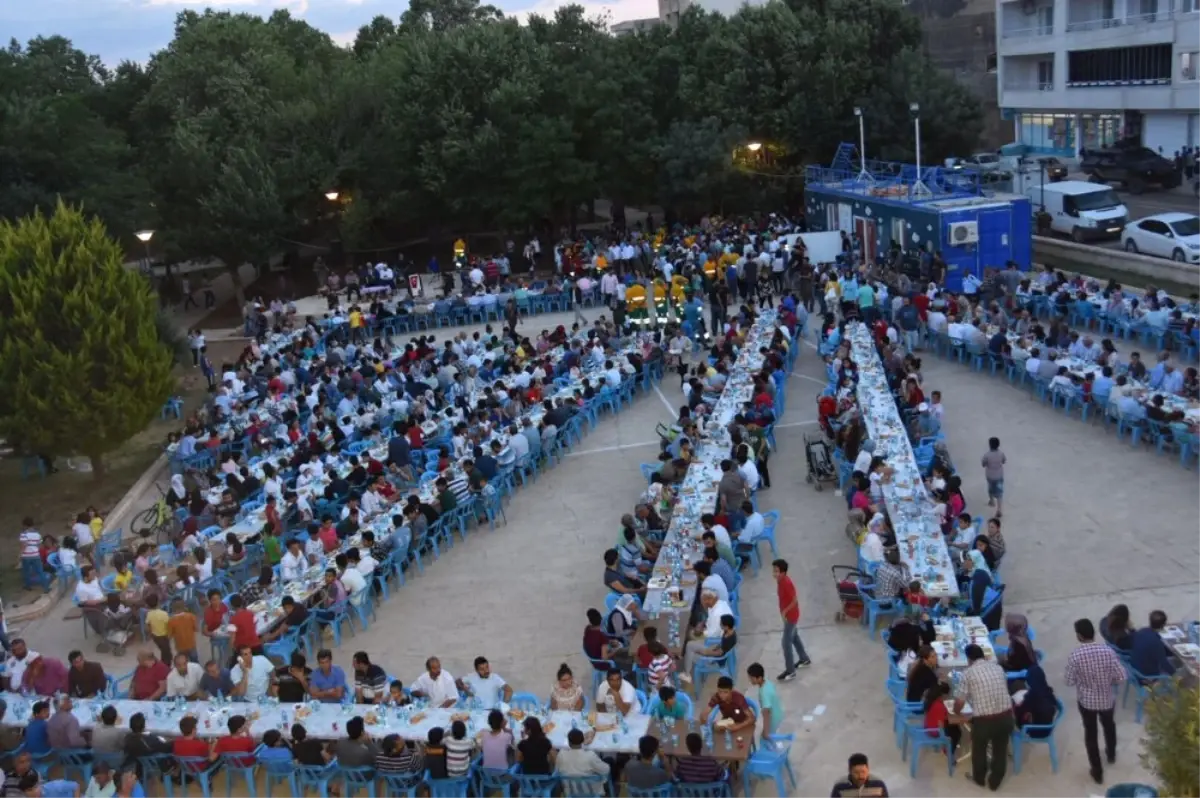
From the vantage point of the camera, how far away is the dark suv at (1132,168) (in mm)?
38062

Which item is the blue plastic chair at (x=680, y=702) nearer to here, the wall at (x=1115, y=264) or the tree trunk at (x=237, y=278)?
the wall at (x=1115, y=264)

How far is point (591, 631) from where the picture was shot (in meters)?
11.4

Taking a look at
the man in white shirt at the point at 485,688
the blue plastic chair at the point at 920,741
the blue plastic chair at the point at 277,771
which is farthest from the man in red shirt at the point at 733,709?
the blue plastic chair at the point at 277,771

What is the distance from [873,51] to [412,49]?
638 inches

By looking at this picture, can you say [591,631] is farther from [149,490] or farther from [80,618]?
[149,490]

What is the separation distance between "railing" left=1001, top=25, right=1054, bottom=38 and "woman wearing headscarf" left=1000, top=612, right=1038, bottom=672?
44811 millimetres

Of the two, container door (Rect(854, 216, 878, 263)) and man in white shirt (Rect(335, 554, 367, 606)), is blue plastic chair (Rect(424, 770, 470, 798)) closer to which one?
man in white shirt (Rect(335, 554, 367, 606))

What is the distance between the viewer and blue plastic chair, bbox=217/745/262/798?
400 inches

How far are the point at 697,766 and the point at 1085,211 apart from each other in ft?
89.2

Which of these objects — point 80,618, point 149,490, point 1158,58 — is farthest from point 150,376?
point 1158,58

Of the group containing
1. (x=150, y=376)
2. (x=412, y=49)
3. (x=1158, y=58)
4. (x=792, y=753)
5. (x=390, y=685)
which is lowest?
(x=792, y=753)

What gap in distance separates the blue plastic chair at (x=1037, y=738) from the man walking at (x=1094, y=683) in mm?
248

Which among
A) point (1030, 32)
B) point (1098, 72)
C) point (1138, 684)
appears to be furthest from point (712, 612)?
point (1030, 32)

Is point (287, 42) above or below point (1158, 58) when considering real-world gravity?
above
